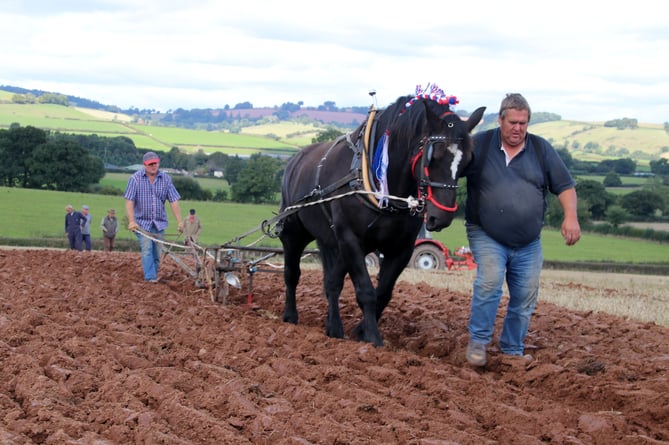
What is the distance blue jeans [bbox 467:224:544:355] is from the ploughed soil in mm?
266

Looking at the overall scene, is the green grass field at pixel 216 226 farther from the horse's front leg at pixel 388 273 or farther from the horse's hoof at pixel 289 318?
the horse's front leg at pixel 388 273

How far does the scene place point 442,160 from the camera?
6.24 metres

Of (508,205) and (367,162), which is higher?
(367,162)

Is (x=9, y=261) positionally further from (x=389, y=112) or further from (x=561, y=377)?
(x=561, y=377)

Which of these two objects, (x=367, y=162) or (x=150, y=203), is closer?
(x=367, y=162)

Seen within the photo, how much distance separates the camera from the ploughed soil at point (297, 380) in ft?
14.0

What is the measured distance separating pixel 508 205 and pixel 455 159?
55cm

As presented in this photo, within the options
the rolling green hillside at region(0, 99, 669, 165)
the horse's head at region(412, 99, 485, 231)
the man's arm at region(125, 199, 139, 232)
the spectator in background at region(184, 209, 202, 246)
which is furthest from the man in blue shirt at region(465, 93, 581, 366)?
the rolling green hillside at region(0, 99, 669, 165)

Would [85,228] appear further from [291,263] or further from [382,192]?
[382,192]

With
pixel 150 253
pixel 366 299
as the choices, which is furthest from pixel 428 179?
pixel 150 253

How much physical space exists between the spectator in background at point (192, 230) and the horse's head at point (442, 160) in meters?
4.80

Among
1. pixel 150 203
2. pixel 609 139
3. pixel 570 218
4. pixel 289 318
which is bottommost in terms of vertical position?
pixel 289 318

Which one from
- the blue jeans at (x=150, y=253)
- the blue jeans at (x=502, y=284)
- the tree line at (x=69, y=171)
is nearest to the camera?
the blue jeans at (x=502, y=284)

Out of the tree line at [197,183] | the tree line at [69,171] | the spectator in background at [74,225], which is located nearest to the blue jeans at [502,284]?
the spectator in background at [74,225]
